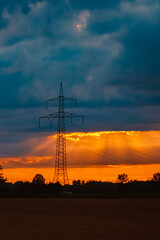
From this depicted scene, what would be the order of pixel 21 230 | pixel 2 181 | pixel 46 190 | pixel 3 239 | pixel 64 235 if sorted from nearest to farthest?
1. pixel 3 239
2. pixel 64 235
3. pixel 21 230
4. pixel 46 190
5. pixel 2 181

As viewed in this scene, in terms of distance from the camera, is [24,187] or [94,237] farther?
[24,187]

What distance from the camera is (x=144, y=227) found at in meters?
44.2

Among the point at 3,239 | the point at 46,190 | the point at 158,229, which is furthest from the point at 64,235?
the point at 46,190

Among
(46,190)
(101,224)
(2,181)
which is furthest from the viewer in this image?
(2,181)

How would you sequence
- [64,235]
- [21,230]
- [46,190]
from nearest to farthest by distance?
1. [64,235]
2. [21,230]
3. [46,190]

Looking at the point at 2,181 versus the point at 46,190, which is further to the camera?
the point at 2,181

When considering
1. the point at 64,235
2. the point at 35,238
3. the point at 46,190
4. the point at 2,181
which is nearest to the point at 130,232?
the point at 64,235

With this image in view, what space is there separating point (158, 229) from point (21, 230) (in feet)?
41.7

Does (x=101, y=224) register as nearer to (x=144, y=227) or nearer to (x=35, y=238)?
(x=144, y=227)

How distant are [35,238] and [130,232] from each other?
8966 millimetres

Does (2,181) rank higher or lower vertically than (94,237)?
higher

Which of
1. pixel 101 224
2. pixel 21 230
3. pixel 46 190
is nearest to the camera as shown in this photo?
pixel 21 230

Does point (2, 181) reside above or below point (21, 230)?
above

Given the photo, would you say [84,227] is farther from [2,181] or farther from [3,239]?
[2,181]
